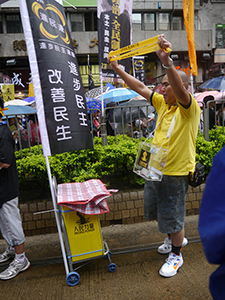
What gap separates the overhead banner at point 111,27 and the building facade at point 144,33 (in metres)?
15.2

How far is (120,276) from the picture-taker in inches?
111

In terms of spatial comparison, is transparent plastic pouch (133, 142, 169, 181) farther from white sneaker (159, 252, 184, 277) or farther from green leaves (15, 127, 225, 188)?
green leaves (15, 127, 225, 188)

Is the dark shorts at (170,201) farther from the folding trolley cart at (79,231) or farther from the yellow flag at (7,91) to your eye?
the yellow flag at (7,91)

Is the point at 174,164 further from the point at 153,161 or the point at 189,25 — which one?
the point at 189,25

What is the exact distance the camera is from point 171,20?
21.0m

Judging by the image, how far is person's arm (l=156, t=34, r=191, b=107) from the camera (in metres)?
1.98

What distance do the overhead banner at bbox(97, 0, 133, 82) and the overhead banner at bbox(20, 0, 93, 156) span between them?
2.08 m

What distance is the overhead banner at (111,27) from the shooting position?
197 inches

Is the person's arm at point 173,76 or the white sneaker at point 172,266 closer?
the person's arm at point 173,76

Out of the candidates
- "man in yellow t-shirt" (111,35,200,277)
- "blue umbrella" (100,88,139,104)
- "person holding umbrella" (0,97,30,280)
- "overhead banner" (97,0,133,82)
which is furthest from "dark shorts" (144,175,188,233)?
"blue umbrella" (100,88,139,104)

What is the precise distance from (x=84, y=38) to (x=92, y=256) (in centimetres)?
1939

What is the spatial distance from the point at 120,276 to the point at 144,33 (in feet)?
67.3

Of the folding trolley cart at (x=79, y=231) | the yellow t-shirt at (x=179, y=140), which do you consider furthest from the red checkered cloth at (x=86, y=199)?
the yellow t-shirt at (x=179, y=140)

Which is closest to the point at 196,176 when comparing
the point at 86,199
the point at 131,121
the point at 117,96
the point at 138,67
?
the point at 86,199
